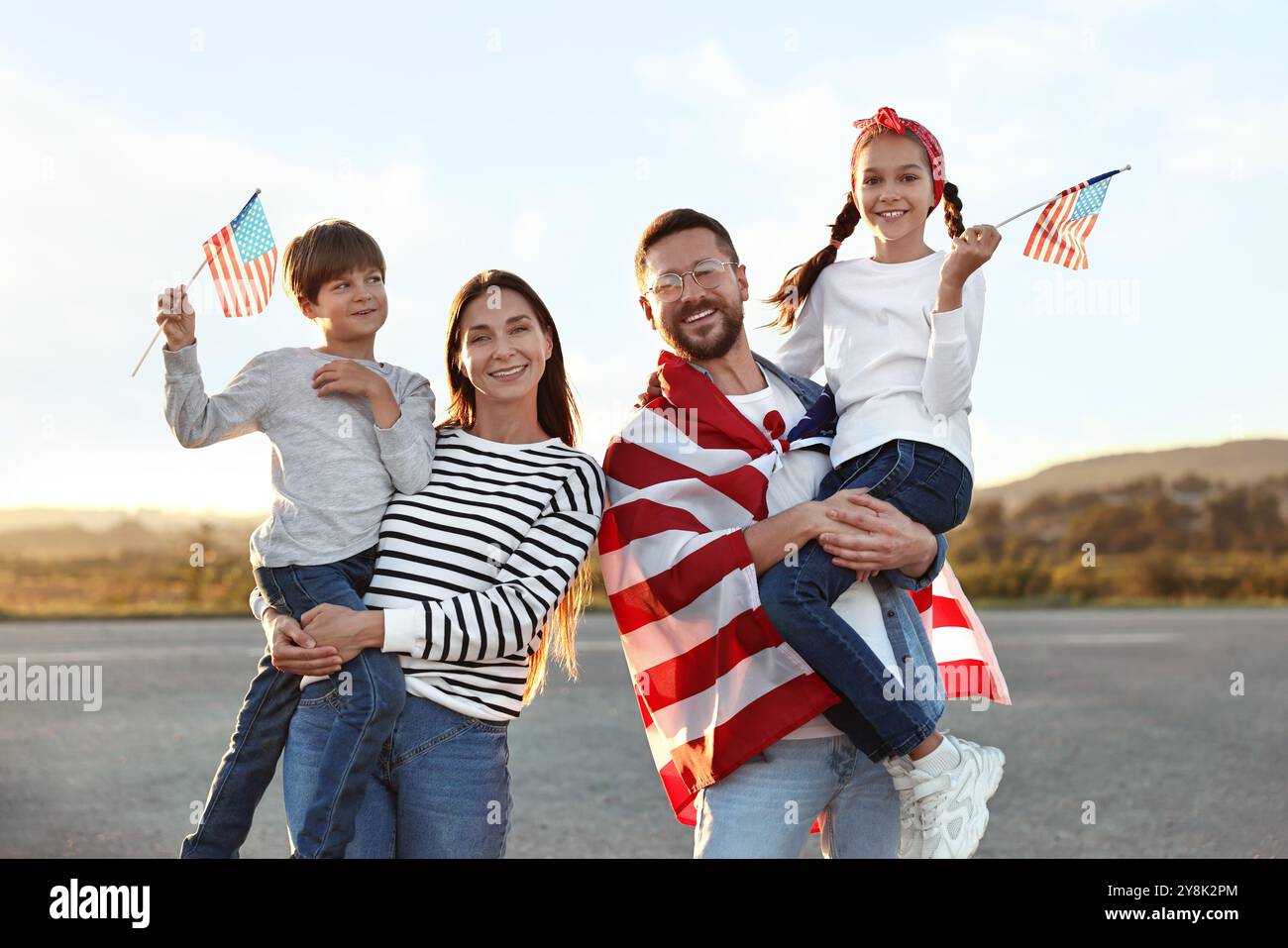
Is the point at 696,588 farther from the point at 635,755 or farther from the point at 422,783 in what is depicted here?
the point at 635,755

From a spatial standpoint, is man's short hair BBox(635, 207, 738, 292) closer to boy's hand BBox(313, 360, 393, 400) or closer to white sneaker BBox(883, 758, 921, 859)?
boy's hand BBox(313, 360, 393, 400)

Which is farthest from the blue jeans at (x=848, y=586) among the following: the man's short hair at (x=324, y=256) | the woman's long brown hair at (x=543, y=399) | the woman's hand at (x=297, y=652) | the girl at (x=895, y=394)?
the man's short hair at (x=324, y=256)

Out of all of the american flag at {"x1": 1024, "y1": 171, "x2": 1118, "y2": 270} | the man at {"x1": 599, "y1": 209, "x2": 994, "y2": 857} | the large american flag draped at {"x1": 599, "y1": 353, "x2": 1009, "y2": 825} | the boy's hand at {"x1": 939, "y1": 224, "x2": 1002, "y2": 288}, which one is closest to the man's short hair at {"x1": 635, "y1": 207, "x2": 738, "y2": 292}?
the man at {"x1": 599, "y1": 209, "x2": 994, "y2": 857}

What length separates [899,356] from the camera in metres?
3.38

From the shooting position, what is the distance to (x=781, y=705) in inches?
123

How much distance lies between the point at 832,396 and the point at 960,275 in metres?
0.50

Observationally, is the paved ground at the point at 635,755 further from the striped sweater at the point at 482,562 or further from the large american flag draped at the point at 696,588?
the striped sweater at the point at 482,562

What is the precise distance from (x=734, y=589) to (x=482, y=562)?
0.64 metres

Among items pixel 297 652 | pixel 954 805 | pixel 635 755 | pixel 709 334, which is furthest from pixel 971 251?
pixel 635 755

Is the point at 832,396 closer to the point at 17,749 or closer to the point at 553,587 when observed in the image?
the point at 553,587

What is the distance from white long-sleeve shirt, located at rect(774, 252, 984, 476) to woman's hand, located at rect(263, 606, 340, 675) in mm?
1395

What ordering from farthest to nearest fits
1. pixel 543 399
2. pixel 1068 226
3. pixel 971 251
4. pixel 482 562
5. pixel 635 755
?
pixel 635 755
pixel 1068 226
pixel 543 399
pixel 971 251
pixel 482 562

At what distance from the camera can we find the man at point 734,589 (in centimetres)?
312

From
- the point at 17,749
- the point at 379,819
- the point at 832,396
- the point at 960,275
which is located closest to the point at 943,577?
the point at 832,396
